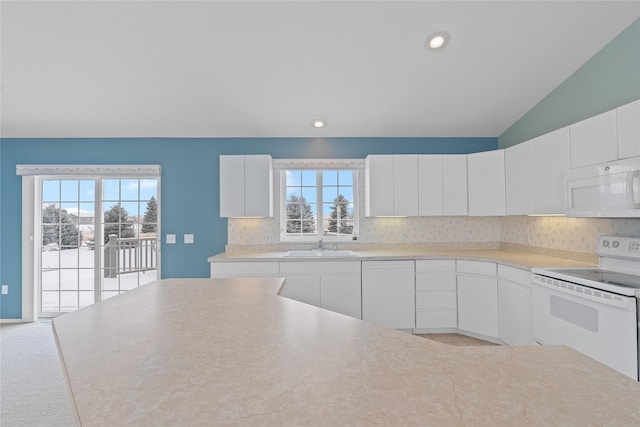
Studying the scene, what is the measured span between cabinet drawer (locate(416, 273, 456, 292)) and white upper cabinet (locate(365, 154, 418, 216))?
73cm

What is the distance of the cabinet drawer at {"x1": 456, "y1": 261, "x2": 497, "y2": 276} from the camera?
296cm

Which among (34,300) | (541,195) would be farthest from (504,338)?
(34,300)

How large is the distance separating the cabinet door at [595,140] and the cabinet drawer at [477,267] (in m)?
1.14

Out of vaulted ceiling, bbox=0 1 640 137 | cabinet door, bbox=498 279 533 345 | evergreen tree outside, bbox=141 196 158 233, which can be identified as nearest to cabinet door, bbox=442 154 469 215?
vaulted ceiling, bbox=0 1 640 137

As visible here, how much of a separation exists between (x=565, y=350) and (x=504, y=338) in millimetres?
2377

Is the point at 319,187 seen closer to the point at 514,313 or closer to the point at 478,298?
the point at 478,298

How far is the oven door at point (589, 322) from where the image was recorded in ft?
5.61

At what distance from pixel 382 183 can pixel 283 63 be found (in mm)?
1671

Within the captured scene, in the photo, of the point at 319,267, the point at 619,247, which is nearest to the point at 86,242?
the point at 319,267

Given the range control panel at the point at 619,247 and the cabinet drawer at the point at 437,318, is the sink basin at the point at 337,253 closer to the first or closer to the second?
the cabinet drawer at the point at 437,318

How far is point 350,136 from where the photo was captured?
12.4 ft

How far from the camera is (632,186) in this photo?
1894mm

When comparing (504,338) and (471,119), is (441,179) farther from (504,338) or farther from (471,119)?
(504,338)

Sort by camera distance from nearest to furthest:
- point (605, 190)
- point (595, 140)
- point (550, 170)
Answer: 1. point (605, 190)
2. point (595, 140)
3. point (550, 170)
